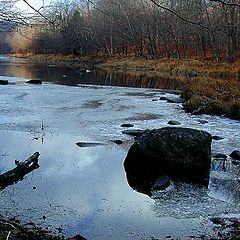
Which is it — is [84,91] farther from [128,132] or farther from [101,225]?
[101,225]

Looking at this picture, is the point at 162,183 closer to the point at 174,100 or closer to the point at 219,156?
the point at 219,156

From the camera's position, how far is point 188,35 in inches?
2079

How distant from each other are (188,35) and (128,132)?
42.2m

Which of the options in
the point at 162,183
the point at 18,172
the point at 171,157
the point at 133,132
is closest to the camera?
the point at 18,172

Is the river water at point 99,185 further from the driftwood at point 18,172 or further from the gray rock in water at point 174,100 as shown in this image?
the gray rock in water at point 174,100

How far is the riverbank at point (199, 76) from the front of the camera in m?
17.3

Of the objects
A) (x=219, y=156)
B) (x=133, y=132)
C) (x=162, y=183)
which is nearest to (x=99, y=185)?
(x=162, y=183)

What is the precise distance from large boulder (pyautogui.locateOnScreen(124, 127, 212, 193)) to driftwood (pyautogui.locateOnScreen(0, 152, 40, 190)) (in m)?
2.06

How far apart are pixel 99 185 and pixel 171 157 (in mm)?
1858

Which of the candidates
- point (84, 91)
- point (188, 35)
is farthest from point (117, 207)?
point (188, 35)

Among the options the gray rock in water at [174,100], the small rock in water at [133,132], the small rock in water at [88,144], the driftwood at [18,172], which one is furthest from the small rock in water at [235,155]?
the gray rock in water at [174,100]

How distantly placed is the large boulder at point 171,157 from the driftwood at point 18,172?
2.06 metres

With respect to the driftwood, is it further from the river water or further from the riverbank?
the riverbank

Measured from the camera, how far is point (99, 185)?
8.24 m
